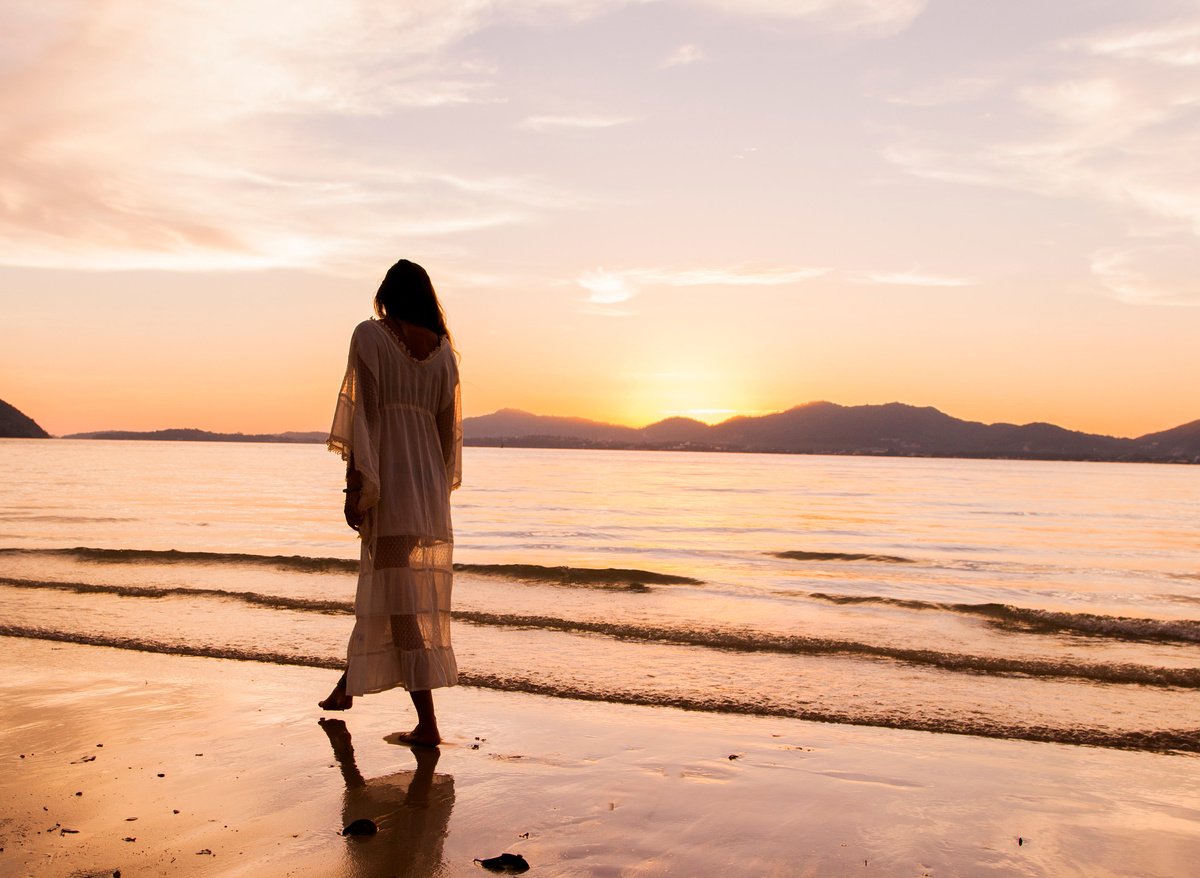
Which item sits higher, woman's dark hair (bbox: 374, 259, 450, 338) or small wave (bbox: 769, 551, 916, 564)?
A: woman's dark hair (bbox: 374, 259, 450, 338)

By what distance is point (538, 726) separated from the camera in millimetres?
5648

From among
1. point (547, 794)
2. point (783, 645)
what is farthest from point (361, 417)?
point (783, 645)

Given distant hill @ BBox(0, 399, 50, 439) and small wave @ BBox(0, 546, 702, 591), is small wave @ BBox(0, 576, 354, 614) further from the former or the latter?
distant hill @ BBox(0, 399, 50, 439)

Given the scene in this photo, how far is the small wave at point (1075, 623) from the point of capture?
10328 mm

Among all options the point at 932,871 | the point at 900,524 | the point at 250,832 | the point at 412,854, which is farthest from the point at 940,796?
the point at 900,524

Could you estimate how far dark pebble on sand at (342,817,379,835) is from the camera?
3.78 meters

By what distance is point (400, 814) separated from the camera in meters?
4.03

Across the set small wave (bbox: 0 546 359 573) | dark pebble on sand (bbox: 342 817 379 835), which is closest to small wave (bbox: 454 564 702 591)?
small wave (bbox: 0 546 359 573)

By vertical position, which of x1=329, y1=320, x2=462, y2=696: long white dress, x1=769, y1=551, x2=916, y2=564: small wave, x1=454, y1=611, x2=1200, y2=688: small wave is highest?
x1=329, y1=320, x2=462, y2=696: long white dress

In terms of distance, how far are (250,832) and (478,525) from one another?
71.2 feet

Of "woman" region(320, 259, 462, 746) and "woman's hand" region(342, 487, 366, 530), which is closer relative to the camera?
"woman's hand" region(342, 487, 366, 530)

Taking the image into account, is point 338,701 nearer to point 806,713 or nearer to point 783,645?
point 806,713

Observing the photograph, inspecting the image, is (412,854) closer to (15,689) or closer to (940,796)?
(940,796)

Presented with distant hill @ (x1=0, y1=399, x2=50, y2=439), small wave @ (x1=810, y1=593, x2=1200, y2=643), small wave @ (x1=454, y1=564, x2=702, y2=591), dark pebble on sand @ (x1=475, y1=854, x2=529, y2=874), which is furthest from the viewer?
distant hill @ (x1=0, y1=399, x2=50, y2=439)
